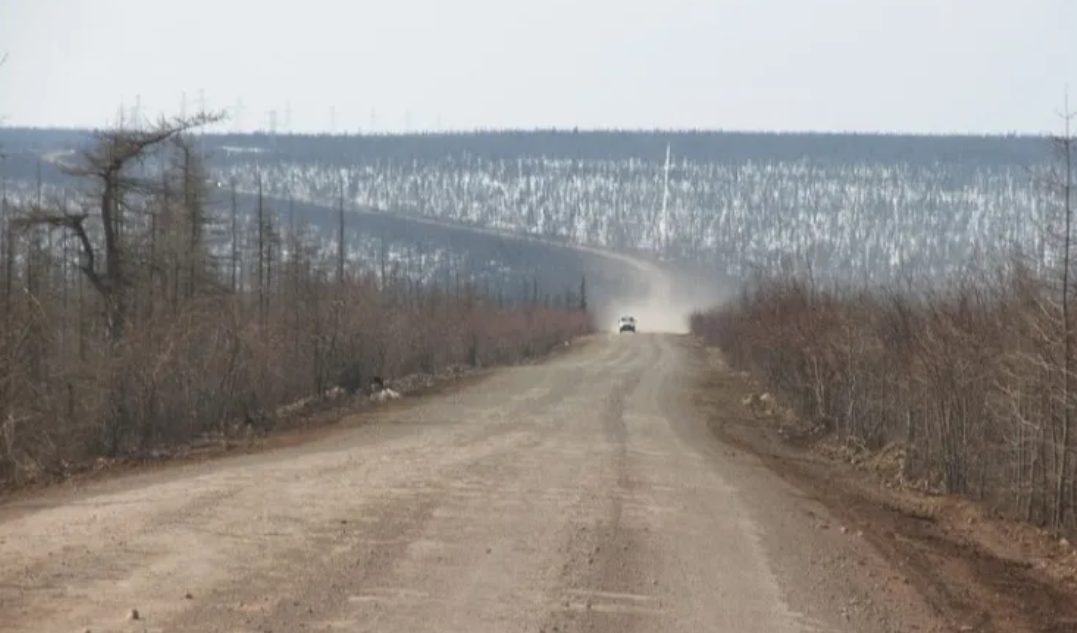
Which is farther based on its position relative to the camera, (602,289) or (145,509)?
(602,289)

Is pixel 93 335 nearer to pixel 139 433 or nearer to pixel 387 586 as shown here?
pixel 139 433

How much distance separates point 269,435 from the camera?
26328 millimetres

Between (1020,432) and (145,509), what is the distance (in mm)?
11070

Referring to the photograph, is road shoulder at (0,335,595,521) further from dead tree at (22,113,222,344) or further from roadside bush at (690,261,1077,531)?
roadside bush at (690,261,1077,531)

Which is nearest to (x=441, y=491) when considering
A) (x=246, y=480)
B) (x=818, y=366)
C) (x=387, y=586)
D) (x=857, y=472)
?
(x=246, y=480)

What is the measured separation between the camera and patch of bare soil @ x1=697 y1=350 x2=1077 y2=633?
1140 centimetres

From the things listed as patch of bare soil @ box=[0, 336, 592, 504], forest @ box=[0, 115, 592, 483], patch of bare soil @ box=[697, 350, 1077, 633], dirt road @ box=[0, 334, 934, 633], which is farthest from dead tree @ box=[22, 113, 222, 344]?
patch of bare soil @ box=[697, 350, 1077, 633]

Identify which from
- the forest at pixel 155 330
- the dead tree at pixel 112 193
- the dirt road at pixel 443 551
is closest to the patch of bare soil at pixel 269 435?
the forest at pixel 155 330

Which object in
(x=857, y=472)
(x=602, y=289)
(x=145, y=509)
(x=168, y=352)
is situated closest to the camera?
(x=145, y=509)

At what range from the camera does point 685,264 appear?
173500mm

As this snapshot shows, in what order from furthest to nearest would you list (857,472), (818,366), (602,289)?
(602,289), (818,366), (857,472)

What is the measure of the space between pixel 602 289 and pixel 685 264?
48.0 ft

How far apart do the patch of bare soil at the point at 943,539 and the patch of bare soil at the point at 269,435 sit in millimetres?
7743

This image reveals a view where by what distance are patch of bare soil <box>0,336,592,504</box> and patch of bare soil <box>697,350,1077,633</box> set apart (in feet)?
25.4
